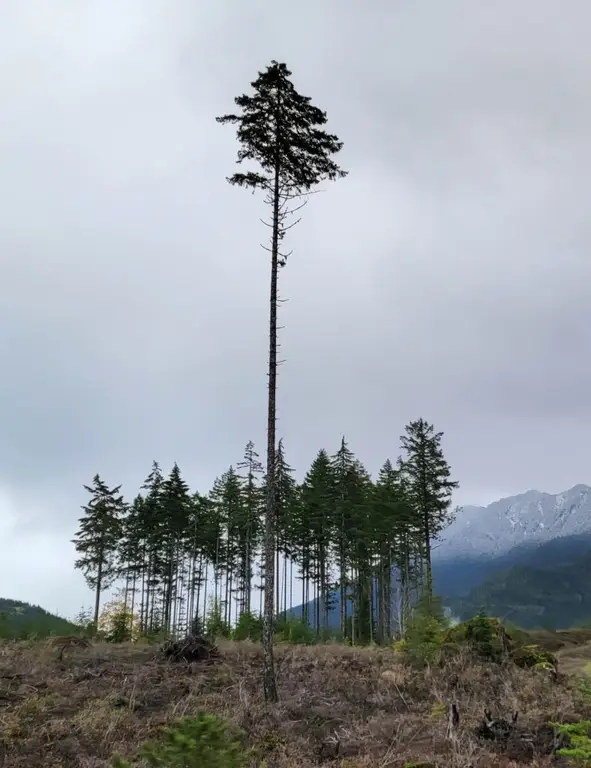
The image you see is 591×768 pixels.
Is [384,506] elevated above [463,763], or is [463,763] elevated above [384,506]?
[384,506]

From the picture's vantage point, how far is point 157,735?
31.8 ft

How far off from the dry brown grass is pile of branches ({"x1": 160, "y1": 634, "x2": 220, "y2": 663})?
0.51m

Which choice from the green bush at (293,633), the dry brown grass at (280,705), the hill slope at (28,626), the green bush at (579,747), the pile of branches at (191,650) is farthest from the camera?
the green bush at (293,633)

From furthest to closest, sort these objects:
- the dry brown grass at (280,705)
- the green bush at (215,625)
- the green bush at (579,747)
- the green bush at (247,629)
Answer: the green bush at (215,625) < the green bush at (247,629) < the dry brown grass at (280,705) < the green bush at (579,747)

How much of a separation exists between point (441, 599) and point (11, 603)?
5137 cm

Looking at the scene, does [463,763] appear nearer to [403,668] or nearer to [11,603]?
[403,668]

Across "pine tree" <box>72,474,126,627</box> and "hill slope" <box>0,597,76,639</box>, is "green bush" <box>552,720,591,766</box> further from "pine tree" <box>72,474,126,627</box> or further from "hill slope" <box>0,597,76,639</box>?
"pine tree" <box>72,474,126,627</box>

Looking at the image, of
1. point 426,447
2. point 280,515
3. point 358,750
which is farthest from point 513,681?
point 280,515

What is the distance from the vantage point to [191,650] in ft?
55.3

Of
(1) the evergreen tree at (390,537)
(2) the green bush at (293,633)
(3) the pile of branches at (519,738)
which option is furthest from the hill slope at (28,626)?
(1) the evergreen tree at (390,537)

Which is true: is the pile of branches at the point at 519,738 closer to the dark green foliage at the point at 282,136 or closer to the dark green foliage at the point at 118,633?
the dark green foliage at the point at 282,136

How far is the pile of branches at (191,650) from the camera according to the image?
1672cm

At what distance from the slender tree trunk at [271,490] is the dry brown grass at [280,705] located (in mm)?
622

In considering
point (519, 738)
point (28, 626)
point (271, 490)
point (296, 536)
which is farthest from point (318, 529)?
point (519, 738)
